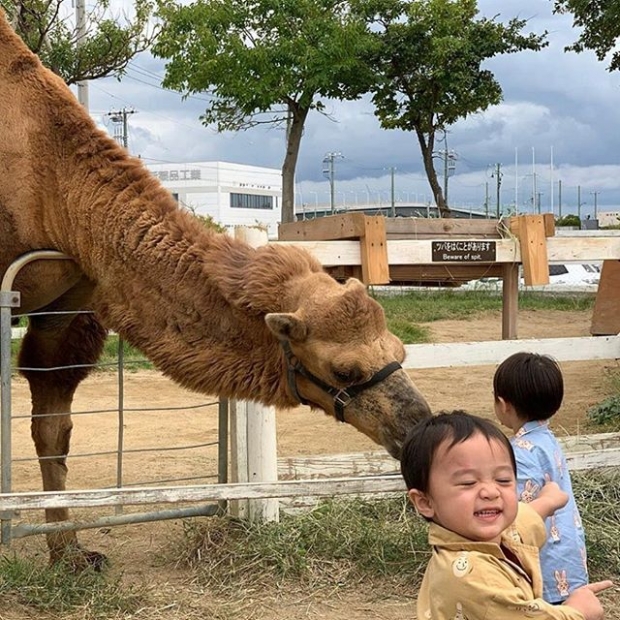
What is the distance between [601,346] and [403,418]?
3.10 metres

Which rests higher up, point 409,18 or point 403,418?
point 409,18

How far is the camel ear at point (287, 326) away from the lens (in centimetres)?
384

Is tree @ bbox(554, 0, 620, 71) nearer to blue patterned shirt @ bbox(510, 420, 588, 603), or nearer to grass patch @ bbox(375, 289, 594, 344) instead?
grass patch @ bbox(375, 289, 594, 344)

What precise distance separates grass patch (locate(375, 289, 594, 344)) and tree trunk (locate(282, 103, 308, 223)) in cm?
348

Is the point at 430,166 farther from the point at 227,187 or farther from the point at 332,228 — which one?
the point at 227,187

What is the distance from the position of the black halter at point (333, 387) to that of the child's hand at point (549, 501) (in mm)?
1126

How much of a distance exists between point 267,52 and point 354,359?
18.9 m

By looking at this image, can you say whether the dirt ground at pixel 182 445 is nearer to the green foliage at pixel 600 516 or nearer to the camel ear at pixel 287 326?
the green foliage at pixel 600 516

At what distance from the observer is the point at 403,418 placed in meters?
3.76

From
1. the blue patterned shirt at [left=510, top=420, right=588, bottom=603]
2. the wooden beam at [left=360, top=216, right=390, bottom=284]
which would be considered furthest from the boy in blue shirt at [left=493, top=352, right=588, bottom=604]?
the wooden beam at [left=360, top=216, right=390, bottom=284]

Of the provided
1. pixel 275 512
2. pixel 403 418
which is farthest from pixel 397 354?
pixel 275 512

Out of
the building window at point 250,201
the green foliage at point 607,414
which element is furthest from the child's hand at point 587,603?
the building window at point 250,201

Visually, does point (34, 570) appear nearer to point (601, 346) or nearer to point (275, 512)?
point (275, 512)

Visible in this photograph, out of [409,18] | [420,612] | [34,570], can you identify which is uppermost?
[409,18]
